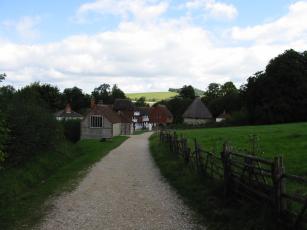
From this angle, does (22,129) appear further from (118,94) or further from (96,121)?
A: (118,94)

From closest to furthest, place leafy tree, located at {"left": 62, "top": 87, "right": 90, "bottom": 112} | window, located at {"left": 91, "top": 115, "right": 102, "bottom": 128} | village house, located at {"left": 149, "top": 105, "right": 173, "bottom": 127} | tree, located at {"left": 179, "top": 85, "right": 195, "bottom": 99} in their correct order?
window, located at {"left": 91, "top": 115, "right": 102, "bottom": 128} → village house, located at {"left": 149, "top": 105, "right": 173, "bottom": 127} → leafy tree, located at {"left": 62, "top": 87, "right": 90, "bottom": 112} → tree, located at {"left": 179, "top": 85, "right": 195, "bottom": 99}

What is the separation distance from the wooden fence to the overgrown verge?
10.7 inches

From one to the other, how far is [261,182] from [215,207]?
6.15ft

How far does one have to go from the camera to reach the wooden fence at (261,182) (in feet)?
27.2

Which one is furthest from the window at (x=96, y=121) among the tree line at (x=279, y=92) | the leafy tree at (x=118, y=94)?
the leafy tree at (x=118, y=94)

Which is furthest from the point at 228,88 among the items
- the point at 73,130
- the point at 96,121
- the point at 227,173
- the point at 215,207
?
the point at 215,207

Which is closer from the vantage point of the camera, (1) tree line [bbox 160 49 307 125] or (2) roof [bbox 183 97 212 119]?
(1) tree line [bbox 160 49 307 125]

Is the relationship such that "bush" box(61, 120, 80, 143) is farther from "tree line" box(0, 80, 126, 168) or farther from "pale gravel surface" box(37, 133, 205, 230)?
"pale gravel surface" box(37, 133, 205, 230)

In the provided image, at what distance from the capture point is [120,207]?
1246 cm

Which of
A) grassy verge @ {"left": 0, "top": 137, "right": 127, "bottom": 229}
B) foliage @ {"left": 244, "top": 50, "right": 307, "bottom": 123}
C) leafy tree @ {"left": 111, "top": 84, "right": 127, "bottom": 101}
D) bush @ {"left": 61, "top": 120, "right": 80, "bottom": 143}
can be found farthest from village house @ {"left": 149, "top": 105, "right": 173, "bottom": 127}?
grassy verge @ {"left": 0, "top": 137, "right": 127, "bottom": 229}

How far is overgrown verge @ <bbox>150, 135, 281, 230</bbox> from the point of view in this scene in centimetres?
913

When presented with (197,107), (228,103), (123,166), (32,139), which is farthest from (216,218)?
(228,103)

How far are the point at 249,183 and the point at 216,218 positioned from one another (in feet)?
3.88

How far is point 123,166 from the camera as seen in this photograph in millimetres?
24438
